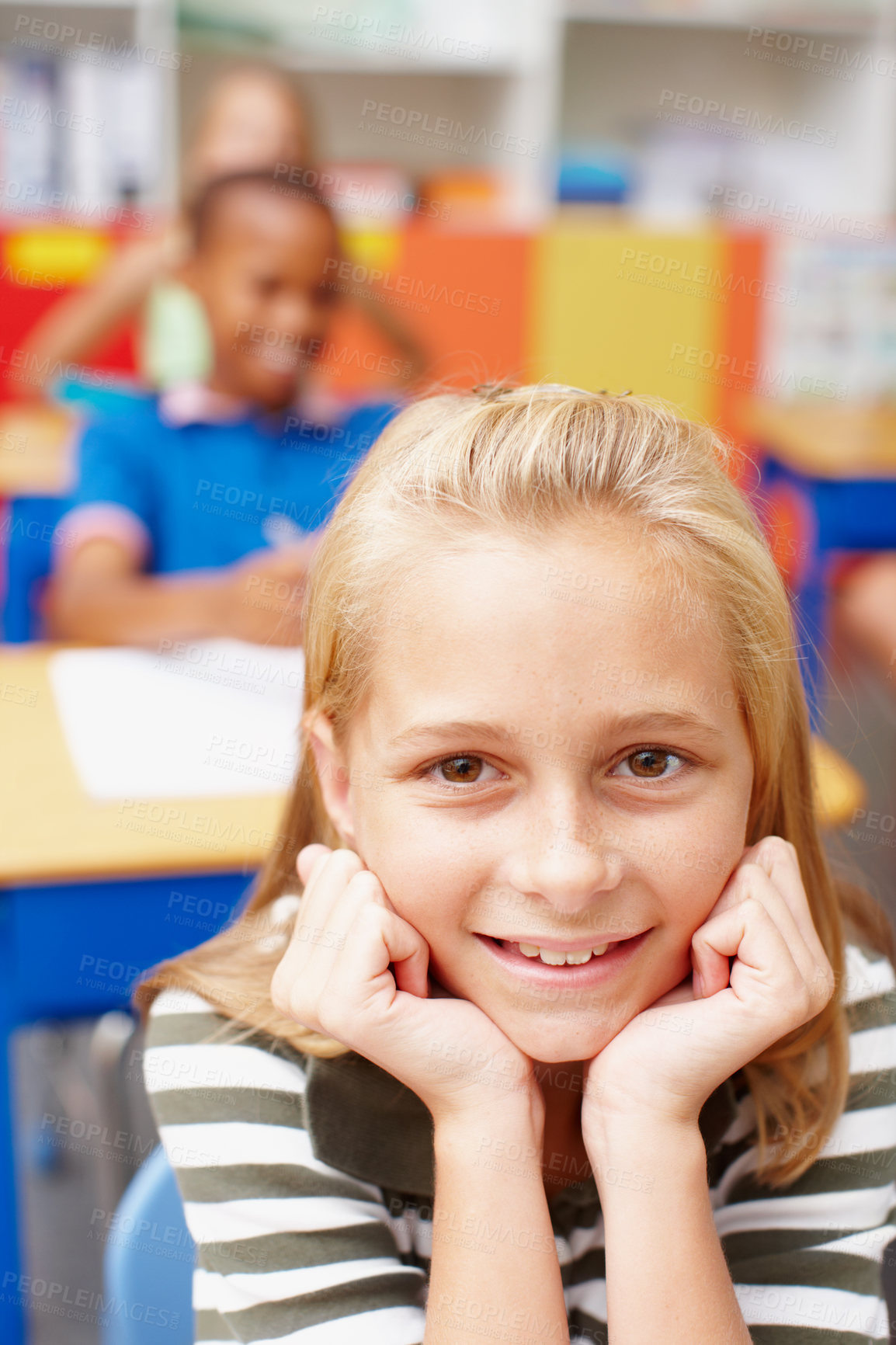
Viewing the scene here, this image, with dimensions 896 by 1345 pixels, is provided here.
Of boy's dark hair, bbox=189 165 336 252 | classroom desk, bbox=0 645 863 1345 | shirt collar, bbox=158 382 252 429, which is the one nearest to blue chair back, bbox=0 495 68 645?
shirt collar, bbox=158 382 252 429

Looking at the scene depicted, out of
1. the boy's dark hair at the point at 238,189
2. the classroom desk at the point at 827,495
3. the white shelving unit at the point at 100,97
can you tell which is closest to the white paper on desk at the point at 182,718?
the boy's dark hair at the point at 238,189

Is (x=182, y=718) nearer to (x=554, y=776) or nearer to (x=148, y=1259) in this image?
(x=148, y=1259)

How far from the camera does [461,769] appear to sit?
0.79m

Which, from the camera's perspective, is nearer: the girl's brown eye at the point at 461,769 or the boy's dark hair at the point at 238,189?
the girl's brown eye at the point at 461,769

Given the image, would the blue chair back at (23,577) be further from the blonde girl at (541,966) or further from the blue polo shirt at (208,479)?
the blonde girl at (541,966)

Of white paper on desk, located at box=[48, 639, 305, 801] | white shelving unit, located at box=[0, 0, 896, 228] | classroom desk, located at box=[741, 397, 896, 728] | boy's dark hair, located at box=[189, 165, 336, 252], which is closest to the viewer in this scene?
white paper on desk, located at box=[48, 639, 305, 801]

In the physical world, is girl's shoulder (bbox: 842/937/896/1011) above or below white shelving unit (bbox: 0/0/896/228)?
below

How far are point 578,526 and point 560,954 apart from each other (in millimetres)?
257

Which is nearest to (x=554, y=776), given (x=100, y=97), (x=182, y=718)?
(x=182, y=718)

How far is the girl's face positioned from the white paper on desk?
1.42 feet

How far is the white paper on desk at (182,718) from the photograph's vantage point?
53.1 inches

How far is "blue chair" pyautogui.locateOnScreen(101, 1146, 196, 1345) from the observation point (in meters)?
0.93

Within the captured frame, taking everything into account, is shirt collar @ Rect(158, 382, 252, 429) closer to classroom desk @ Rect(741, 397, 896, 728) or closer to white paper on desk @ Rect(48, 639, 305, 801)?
white paper on desk @ Rect(48, 639, 305, 801)

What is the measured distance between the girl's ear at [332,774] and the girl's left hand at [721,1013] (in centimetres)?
23
